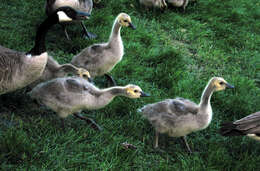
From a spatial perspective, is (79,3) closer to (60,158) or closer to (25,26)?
(25,26)

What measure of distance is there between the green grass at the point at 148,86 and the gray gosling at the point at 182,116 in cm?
28

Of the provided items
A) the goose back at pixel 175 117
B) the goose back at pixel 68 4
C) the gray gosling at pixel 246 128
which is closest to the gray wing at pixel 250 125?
the gray gosling at pixel 246 128

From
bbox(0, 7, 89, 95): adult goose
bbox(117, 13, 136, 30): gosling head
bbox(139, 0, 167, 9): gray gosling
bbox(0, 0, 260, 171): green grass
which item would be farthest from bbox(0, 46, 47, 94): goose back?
bbox(139, 0, 167, 9): gray gosling

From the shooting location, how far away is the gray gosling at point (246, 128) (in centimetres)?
379

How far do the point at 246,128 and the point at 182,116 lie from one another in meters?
0.80

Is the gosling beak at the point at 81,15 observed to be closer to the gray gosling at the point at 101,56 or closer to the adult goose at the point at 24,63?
the adult goose at the point at 24,63

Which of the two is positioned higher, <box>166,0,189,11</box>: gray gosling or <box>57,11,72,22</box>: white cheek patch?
<box>57,11,72,22</box>: white cheek patch

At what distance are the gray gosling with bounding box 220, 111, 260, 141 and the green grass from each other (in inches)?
9.0

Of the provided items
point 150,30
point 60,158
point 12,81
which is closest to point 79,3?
point 150,30

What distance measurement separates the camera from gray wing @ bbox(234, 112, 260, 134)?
3789 millimetres

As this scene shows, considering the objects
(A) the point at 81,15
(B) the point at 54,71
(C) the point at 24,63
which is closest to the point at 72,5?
(B) the point at 54,71

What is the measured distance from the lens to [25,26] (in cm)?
618

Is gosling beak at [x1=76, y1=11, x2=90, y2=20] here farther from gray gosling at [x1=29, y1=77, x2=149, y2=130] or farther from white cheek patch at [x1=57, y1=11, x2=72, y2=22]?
gray gosling at [x1=29, y1=77, x2=149, y2=130]

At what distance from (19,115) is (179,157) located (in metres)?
2.02
